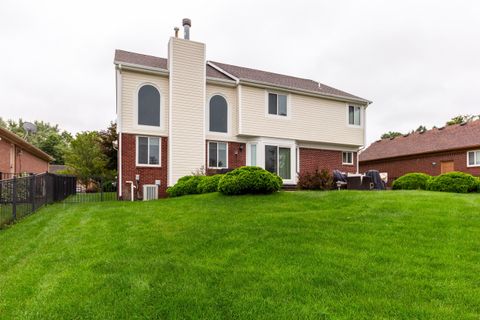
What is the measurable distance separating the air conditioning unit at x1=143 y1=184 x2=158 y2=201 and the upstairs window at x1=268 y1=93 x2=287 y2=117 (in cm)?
687

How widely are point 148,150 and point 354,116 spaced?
39.1 feet

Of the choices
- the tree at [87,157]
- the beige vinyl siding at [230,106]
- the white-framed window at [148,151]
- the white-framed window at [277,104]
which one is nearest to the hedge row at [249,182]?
the white-framed window at [148,151]

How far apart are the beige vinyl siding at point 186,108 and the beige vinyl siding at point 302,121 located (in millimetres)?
2209

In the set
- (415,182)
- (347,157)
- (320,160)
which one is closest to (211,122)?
(320,160)

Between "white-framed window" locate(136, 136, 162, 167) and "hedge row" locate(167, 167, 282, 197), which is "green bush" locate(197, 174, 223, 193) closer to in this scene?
"hedge row" locate(167, 167, 282, 197)

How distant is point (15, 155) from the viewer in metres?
18.6

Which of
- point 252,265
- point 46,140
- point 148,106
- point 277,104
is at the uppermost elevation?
point 46,140

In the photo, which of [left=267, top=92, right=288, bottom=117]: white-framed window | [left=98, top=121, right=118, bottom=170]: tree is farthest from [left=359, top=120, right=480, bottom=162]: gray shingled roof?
[left=98, top=121, right=118, bottom=170]: tree

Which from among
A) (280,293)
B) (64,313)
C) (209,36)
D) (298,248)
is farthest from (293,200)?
(209,36)

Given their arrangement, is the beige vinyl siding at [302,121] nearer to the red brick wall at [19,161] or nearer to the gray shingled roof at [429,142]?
the gray shingled roof at [429,142]

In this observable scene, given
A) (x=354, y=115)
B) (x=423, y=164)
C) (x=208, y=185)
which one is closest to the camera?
(x=208, y=185)

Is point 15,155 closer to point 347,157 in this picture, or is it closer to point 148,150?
point 148,150

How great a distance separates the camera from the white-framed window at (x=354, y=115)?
18.8 m

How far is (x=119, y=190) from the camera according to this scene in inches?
534
